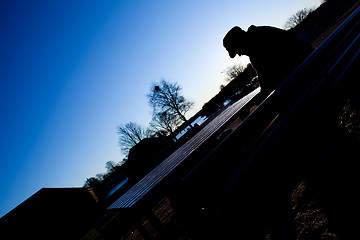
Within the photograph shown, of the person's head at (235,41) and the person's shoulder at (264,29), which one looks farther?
the person's head at (235,41)

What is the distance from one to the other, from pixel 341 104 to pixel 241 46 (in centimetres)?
222

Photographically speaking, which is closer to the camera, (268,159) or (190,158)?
(268,159)

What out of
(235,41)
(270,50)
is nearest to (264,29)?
(270,50)

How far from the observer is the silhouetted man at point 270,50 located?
2689 mm

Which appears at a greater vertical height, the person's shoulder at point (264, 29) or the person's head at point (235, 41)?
the person's head at point (235, 41)

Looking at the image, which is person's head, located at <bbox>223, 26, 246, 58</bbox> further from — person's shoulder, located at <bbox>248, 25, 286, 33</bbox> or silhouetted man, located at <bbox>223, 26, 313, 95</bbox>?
person's shoulder, located at <bbox>248, 25, 286, 33</bbox>

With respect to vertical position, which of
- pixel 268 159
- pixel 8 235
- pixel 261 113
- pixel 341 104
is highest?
pixel 8 235

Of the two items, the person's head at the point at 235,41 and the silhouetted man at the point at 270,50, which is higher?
the person's head at the point at 235,41

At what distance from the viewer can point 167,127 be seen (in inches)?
1438

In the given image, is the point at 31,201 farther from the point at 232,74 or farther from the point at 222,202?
the point at 232,74

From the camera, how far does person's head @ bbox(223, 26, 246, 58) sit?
9.94 ft

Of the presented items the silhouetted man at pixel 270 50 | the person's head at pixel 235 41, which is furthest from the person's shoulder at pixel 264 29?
the person's head at pixel 235 41

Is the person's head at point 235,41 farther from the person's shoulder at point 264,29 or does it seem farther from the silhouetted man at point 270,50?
the person's shoulder at point 264,29

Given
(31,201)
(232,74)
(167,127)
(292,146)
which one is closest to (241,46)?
(292,146)
